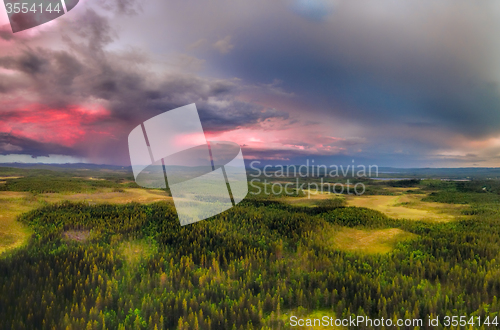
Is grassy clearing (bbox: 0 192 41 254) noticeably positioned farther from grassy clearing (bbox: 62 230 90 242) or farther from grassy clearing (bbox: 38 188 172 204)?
grassy clearing (bbox: 38 188 172 204)

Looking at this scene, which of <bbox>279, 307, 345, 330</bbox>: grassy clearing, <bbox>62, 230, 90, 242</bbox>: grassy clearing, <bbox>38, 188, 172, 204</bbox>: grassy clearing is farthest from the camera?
<bbox>38, 188, 172, 204</bbox>: grassy clearing

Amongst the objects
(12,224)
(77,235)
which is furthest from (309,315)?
(12,224)

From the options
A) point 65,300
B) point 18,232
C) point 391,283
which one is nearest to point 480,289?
point 391,283

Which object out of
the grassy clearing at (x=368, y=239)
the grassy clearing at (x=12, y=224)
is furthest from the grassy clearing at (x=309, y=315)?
the grassy clearing at (x=12, y=224)

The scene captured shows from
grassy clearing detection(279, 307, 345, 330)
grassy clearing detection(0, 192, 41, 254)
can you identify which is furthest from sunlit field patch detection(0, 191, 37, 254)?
grassy clearing detection(279, 307, 345, 330)

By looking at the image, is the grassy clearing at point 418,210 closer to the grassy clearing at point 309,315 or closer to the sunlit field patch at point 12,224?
the grassy clearing at point 309,315

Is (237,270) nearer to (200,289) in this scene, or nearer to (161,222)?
(200,289)

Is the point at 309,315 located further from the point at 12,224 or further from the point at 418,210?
the point at 418,210

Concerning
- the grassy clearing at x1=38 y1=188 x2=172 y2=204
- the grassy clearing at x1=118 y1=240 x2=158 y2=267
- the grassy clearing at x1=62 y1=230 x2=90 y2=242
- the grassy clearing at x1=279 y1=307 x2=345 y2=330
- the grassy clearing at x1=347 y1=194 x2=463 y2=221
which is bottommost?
the grassy clearing at x1=347 y1=194 x2=463 y2=221
